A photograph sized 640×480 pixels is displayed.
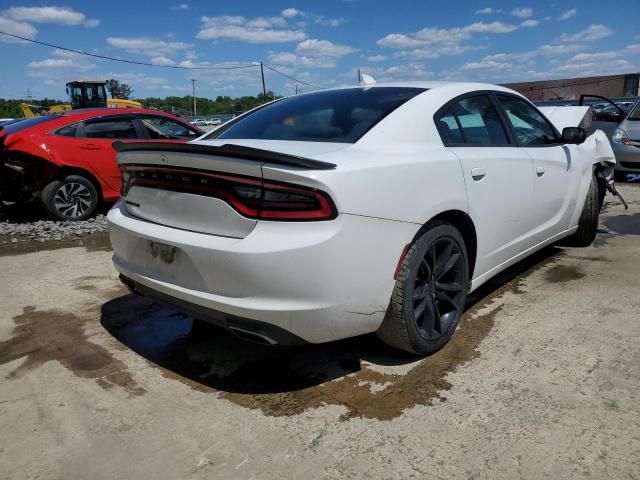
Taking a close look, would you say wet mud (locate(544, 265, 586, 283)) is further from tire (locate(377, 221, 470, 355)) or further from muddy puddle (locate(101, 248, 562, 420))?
tire (locate(377, 221, 470, 355))

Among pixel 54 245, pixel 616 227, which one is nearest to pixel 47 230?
pixel 54 245

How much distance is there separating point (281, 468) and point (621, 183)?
9348 millimetres

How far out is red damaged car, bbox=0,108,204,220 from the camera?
21.7ft

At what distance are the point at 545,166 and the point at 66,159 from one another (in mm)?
5707

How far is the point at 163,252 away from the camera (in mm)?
2588

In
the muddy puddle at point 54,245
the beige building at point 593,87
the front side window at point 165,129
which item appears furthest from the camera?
the beige building at point 593,87

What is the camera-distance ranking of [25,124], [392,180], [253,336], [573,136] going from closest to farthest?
[253,336]
[392,180]
[573,136]
[25,124]

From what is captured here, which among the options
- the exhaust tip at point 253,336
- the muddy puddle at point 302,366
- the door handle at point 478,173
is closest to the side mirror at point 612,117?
the muddy puddle at point 302,366

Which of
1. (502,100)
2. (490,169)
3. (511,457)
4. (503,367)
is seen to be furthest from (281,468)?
(502,100)

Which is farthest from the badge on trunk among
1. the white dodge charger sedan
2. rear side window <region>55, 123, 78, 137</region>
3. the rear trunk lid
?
rear side window <region>55, 123, 78, 137</region>

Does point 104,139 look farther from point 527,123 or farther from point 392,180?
point 392,180

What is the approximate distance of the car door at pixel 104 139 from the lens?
6965mm

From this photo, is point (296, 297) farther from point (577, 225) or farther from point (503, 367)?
point (577, 225)

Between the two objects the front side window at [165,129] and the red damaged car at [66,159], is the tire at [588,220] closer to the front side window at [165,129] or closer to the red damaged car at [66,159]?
the front side window at [165,129]
